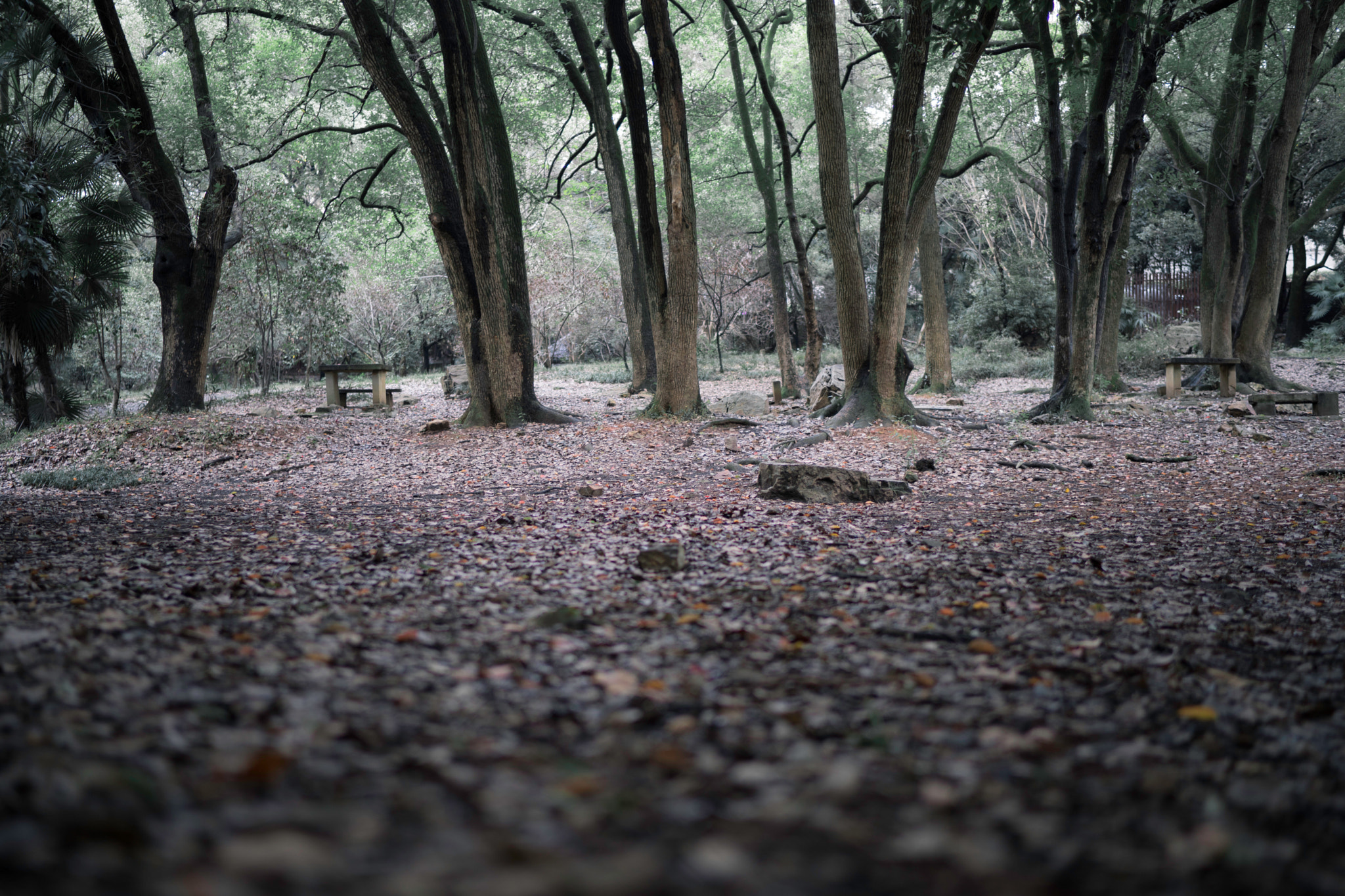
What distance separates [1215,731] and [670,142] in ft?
30.2

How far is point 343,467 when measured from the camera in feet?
26.6

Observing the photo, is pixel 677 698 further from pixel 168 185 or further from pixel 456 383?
pixel 456 383

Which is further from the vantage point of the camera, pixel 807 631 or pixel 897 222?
pixel 897 222

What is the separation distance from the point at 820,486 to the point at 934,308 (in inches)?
381

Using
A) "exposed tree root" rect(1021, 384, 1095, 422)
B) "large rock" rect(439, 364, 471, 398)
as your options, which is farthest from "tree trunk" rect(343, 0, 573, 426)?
"large rock" rect(439, 364, 471, 398)

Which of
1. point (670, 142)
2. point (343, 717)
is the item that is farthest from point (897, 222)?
point (343, 717)

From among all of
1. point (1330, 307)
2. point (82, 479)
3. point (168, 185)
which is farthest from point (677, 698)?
point (1330, 307)

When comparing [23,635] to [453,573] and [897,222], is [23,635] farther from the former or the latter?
[897,222]

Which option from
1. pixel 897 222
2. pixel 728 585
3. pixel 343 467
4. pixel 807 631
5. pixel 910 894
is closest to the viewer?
pixel 910 894

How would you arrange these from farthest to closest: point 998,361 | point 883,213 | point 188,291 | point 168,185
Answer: point 998,361 < point 188,291 < point 168,185 < point 883,213

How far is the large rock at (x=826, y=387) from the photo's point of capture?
468 inches

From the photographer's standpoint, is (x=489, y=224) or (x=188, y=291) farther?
(x=188, y=291)

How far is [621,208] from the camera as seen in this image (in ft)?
47.5

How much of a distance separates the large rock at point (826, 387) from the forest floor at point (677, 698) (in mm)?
5892
